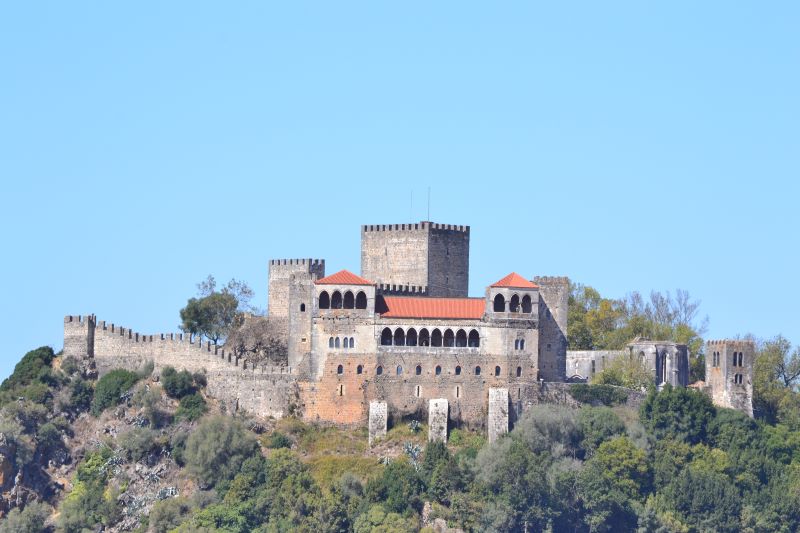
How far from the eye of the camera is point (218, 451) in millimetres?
101750

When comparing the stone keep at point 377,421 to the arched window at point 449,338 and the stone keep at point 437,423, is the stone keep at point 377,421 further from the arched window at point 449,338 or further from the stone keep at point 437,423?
the arched window at point 449,338

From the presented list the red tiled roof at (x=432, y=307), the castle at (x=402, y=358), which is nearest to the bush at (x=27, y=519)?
the castle at (x=402, y=358)

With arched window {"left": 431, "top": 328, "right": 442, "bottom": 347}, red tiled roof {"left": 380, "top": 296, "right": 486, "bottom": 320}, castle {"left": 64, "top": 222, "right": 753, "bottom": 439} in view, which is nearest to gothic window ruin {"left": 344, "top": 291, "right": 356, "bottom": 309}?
castle {"left": 64, "top": 222, "right": 753, "bottom": 439}

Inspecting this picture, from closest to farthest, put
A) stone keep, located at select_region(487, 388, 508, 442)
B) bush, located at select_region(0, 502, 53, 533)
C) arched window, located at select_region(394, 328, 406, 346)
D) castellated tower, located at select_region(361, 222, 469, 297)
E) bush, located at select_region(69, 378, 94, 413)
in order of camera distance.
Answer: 1. stone keep, located at select_region(487, 388, 508, 442)
2. bush, located at select_region(0, 502, 53, 533)
3. arched window, located at select_region(394, 328, 406, 346)
4. bush, located at select_region(69, 378, 94, 413)
5. castellated tower, located at select_region(361, 222, 469, 297)

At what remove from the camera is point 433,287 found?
110750 mm

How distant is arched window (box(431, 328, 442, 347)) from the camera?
103 m

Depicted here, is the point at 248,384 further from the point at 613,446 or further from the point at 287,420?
the point at 613,446

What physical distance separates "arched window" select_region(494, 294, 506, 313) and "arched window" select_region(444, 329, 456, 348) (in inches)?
90.5

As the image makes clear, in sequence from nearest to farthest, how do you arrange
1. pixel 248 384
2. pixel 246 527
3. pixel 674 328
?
pixel 246 527 < pixel 248 384 < pixel 674 328

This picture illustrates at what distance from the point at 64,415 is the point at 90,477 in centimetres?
445

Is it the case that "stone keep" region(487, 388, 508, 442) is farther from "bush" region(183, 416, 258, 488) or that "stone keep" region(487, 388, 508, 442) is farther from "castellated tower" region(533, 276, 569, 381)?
"bush" region(183, 416, 258, 488)

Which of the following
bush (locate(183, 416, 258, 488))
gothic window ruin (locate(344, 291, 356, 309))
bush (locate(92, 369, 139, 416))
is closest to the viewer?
bush (locate(183, 416, 258, 488))

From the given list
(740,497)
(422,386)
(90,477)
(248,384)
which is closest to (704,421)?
(740,497)

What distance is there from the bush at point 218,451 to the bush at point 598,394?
15283mm
